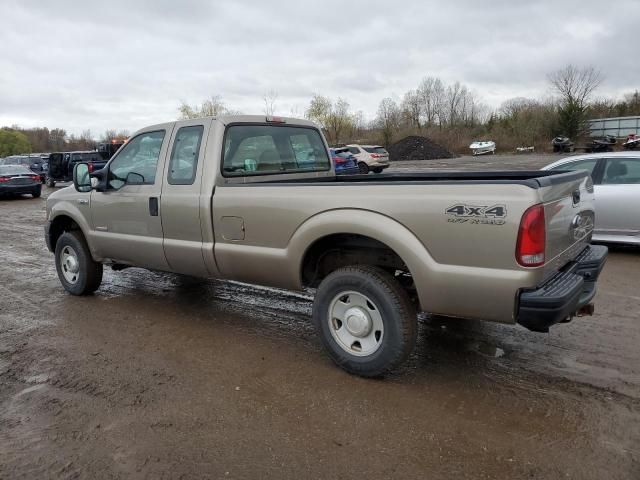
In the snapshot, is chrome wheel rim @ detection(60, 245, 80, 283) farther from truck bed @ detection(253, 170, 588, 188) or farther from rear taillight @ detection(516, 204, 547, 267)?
rear taillight @ detection(516, 204, 547, 267)

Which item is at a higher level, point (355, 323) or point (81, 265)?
point (81, 265)

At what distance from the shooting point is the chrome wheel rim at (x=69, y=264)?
5996 millimetres

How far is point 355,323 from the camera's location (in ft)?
12.3

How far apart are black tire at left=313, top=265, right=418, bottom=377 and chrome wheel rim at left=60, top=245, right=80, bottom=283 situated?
11.6 feet

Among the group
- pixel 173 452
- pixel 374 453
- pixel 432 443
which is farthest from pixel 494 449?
pixel 173 452

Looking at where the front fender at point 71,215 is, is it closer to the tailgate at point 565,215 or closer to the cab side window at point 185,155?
the cab side window at point 185,155

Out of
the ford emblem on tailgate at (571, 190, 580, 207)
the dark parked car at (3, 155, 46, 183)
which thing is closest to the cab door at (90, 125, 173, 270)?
the ford emblem on tailgate at (571, 190, 580, 207)

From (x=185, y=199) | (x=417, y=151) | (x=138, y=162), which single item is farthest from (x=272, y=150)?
(x=417, y=151)

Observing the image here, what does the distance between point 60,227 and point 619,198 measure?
7.64 meters

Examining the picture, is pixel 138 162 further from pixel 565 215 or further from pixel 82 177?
pixel 565 215

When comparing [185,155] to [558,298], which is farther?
[185,155]

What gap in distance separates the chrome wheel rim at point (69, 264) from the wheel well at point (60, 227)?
0.25 metres

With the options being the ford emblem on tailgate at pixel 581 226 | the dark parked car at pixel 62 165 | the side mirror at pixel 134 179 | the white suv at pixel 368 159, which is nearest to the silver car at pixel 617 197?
the ford emblem on tailgate at pixel 581 226

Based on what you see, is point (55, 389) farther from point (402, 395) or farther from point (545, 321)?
point (545, 321)
